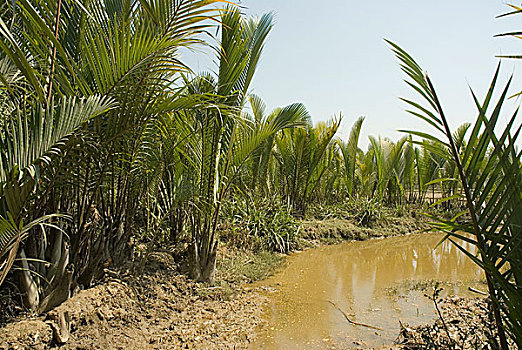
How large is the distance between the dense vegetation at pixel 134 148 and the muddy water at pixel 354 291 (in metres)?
0.81

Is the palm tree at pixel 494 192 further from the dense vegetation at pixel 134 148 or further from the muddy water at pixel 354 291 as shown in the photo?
the muddy water at pixel 354 291

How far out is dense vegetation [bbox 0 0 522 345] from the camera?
127 centimetres

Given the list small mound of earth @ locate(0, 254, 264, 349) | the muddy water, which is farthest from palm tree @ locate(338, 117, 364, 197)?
small mound of earth @ locate(0, 254, 264, 349)

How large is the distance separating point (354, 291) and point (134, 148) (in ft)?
9.31

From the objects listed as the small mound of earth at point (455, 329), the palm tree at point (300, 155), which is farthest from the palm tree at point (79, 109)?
the palm tree at point (300, 155)

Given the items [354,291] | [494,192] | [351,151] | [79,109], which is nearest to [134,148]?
[79,109]

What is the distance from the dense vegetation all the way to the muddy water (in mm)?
812

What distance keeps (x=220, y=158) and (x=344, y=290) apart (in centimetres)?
204

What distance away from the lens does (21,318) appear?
2.25m

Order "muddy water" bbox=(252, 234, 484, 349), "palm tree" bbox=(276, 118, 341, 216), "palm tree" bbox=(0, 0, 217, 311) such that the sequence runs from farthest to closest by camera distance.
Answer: "palm tree" bbox=(276, 118, 341, 216) → "muddy water" bbox=(252, 234, 484, 349) → "palm tree" bbox=(0, 0, 217, 311)

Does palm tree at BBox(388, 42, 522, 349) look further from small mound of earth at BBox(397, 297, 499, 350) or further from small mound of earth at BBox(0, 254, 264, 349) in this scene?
small mound of earth at BBox(0, 254, 264, 349)

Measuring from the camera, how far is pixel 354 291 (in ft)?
13.9

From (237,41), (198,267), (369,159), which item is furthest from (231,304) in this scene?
(369,159)

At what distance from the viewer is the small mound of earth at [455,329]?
221 cm
